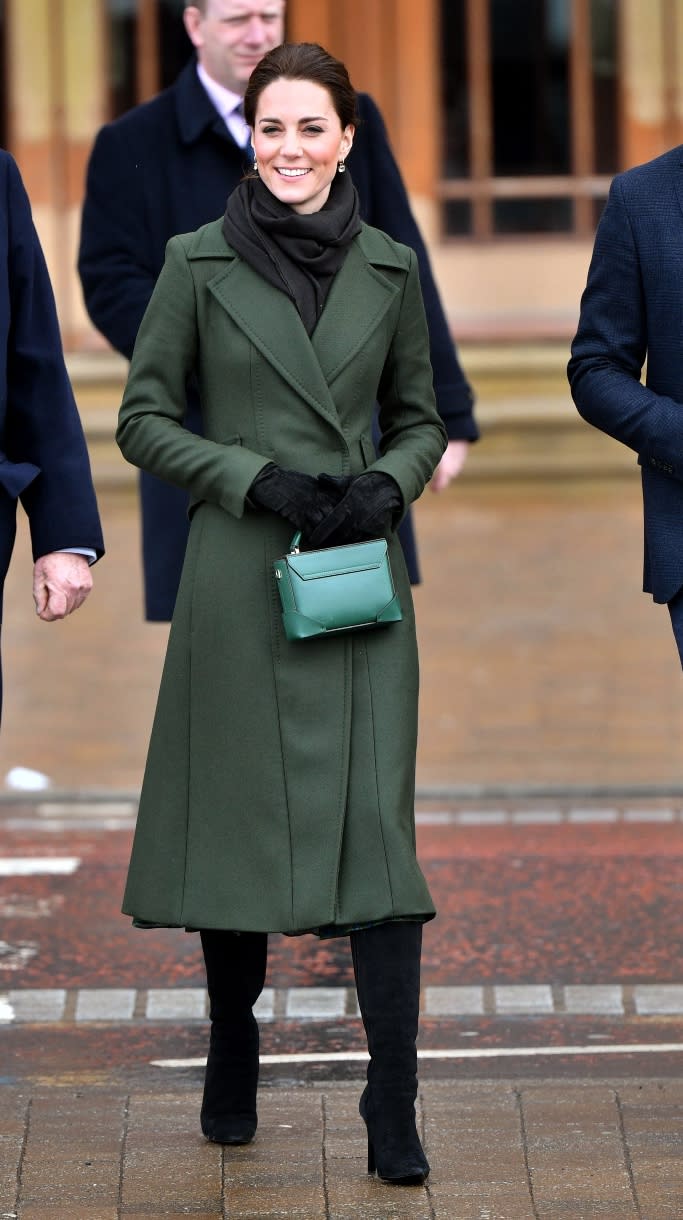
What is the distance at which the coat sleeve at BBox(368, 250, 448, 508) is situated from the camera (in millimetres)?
4320

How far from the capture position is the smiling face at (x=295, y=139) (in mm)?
4180

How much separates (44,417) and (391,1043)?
3.97 feet

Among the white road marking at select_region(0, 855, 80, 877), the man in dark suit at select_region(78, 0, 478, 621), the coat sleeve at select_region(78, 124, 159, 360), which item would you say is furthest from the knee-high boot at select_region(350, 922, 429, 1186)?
the white road marking at select_region(0, 855, 80, 877)

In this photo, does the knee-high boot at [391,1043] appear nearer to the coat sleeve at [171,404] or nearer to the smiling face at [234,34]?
the coat sleeve at [171,404]

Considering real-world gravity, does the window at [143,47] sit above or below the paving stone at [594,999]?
below

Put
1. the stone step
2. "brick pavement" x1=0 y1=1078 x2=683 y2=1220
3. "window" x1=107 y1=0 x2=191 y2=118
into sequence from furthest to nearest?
1. "window" x1=107 y1=0 x2=191 y2=118
2. the stone step
3. "brick pavement" x1=0 y1=1078 x2=683 y2=1220

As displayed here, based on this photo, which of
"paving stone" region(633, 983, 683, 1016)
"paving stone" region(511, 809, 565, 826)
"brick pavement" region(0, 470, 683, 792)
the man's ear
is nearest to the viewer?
"paving stone" region(633, 983, 683, 1016)

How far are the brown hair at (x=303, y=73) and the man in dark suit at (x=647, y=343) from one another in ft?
1.63

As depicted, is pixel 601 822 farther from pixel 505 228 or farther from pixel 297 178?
pixel 505 228

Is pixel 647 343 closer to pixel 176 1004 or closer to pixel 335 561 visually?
pixel 335 561

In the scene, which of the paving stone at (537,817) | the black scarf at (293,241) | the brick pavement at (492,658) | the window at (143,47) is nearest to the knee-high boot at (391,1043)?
the black scarf at (293,241)

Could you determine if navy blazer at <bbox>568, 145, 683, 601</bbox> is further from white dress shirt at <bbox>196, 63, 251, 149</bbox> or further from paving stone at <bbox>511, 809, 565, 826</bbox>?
paving stone at <bbox>511, 809, 565, 826</bbox>

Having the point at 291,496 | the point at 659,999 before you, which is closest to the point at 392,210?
the point at 291,496

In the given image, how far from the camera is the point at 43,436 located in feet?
14.3
